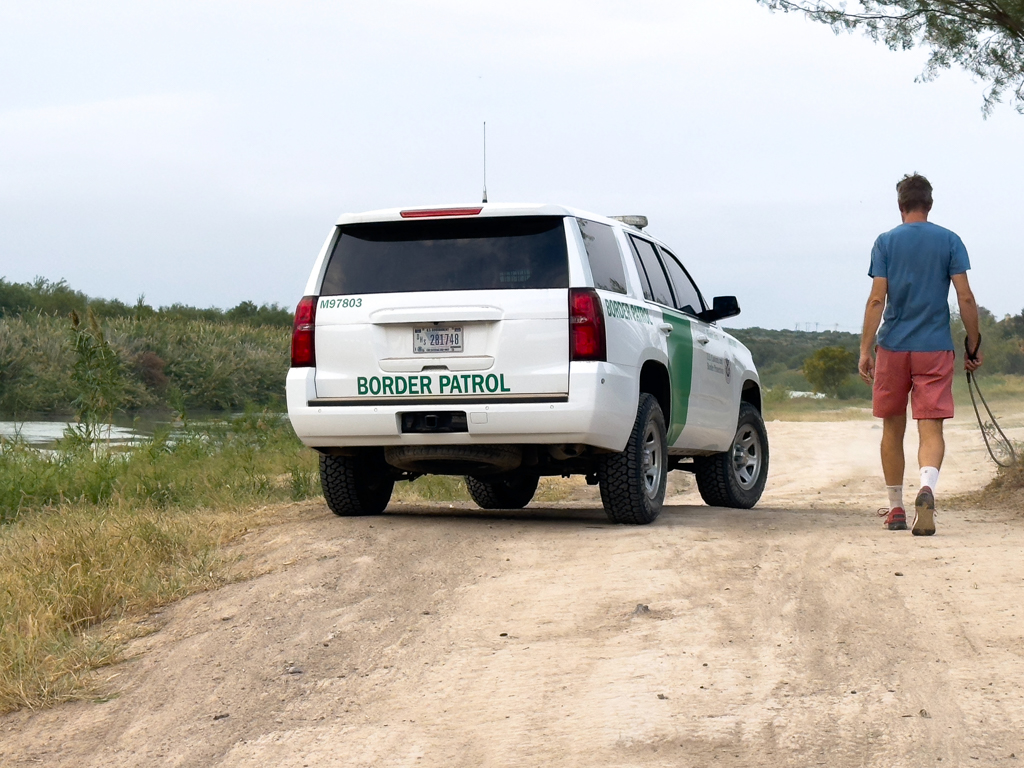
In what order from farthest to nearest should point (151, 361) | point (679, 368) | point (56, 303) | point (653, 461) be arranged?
point (56, 303) < point (151, 361) < point (679, 368) < point (653, 461)

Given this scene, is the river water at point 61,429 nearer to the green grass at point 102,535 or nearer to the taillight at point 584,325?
the green grass at point 102,535

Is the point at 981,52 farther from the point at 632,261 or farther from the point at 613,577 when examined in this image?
the point at 613,577

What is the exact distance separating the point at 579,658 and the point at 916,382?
3627 mm

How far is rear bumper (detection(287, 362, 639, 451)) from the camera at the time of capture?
7.59m

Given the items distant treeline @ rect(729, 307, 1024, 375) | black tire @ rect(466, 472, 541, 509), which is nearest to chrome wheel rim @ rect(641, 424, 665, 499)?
black tire @ rect(466, 472, 541, 509)

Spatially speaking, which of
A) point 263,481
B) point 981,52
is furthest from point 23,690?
point 981,52

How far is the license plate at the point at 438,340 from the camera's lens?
7742 mm

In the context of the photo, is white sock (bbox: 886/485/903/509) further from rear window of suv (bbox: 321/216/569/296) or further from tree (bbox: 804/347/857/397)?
tree (bbox: 804/347/857/397)

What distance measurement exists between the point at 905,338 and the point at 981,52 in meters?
4.57

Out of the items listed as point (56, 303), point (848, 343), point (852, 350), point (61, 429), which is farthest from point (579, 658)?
point (848, 343)

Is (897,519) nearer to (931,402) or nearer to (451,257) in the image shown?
(931,402)

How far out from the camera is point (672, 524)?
825 centimetres

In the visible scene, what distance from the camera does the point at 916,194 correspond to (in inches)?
313

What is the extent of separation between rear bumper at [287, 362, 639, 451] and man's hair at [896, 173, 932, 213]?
1.97m
